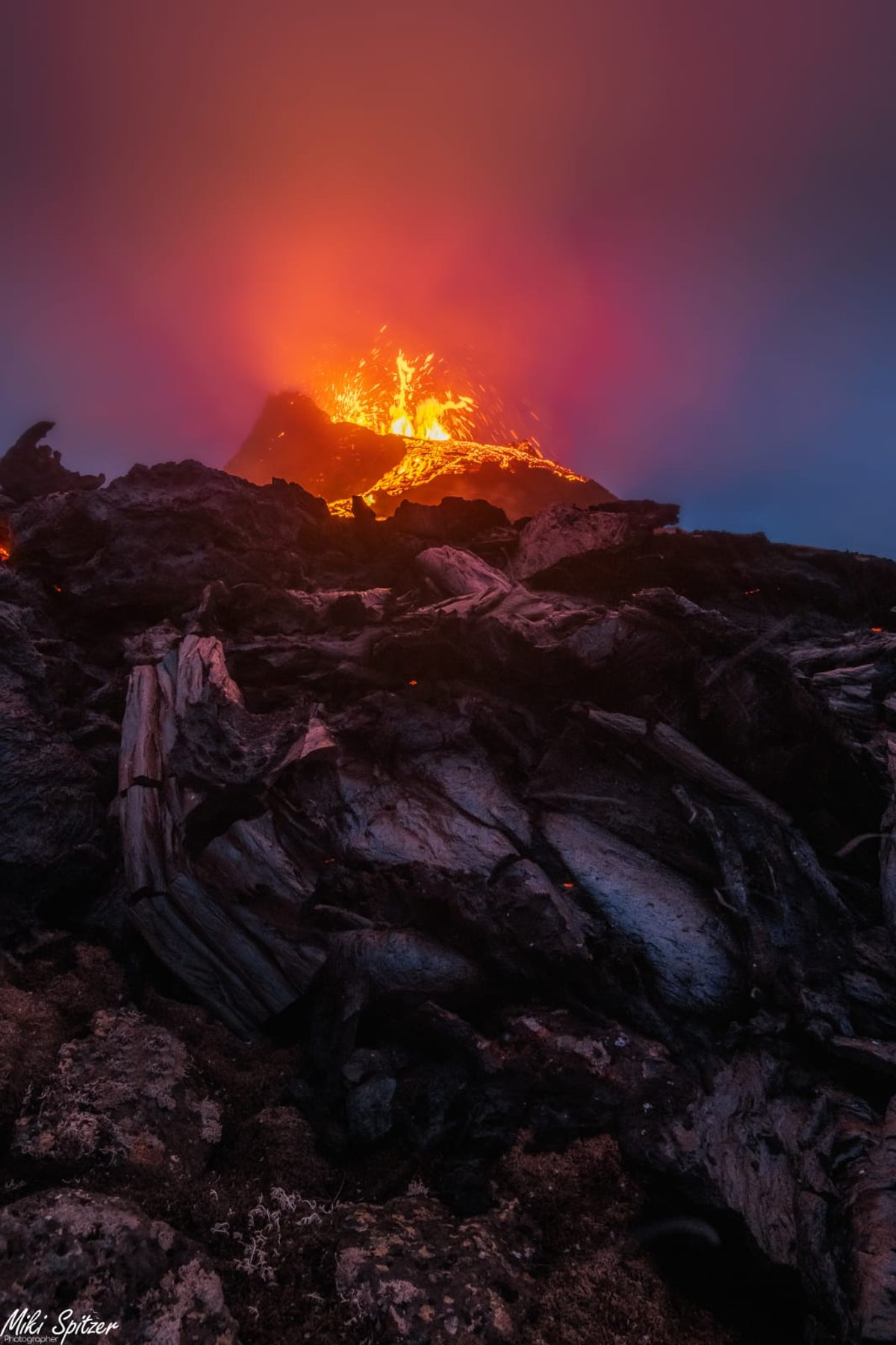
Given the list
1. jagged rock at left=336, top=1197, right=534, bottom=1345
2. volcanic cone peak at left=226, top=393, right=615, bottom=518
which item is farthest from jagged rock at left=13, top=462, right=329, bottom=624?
volcanic cone peak at left=226, top=393, right=615, bottom=518

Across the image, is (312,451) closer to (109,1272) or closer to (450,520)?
(450,520)

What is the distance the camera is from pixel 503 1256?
6609 millimetres

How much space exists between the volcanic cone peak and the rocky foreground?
85.0ft

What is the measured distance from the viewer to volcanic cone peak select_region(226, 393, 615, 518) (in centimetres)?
4719

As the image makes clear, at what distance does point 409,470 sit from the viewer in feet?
167

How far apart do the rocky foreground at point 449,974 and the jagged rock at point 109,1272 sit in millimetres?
27

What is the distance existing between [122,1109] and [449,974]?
4840 millimetres

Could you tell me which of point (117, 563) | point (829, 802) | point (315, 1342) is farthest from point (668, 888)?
point (117, 563)

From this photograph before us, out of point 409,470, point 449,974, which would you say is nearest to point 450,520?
point 449,974

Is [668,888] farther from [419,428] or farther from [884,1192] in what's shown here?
[419,428]

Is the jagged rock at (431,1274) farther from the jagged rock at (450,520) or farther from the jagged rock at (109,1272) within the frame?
the jagged rock at (450,520)

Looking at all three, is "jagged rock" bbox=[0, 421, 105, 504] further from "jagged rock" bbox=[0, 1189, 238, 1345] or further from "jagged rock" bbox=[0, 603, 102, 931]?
"jagged rock" bbox=[0, 1189, 238, 1345]

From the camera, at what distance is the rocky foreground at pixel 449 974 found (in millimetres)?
6238

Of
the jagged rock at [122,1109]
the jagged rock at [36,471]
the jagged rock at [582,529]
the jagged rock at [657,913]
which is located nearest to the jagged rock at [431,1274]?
the jagged rock at [122,1109]
